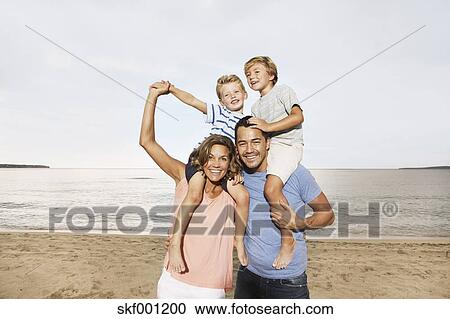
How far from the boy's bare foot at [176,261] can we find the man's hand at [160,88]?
902 millimetres

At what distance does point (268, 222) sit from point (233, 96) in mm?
731

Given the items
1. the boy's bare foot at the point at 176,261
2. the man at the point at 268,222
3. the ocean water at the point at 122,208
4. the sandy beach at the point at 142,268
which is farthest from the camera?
the ocean water at the point at 122,208

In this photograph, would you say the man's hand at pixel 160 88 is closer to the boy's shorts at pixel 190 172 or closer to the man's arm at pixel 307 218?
the boy's shorts at pixel 190 172

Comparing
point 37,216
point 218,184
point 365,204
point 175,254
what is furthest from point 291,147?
point 365,204

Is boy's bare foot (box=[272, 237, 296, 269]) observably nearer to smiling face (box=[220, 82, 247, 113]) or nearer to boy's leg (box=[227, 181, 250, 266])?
boy's leg (box=[227, 181, 250, 266])

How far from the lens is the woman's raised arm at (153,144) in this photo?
2.16m

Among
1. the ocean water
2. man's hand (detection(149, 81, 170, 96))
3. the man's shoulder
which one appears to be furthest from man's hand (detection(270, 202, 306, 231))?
the ocean water

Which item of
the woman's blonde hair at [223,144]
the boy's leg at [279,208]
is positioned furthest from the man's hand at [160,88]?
the boy's leg at [279,208]

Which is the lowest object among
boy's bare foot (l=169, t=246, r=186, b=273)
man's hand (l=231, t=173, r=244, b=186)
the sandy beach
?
the sandy beach

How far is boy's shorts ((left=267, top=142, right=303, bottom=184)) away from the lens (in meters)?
2.01

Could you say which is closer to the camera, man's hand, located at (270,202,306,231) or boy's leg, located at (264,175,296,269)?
boy's leg, located at (264,175,296,269)

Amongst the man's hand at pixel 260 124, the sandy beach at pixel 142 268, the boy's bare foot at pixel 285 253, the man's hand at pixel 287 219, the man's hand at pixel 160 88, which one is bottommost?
the sandy beach at pixel 142 268

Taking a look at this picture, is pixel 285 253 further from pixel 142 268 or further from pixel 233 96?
pixel 142 268
